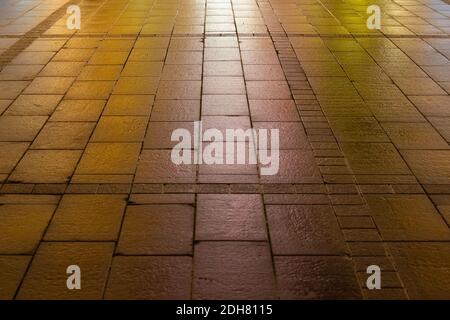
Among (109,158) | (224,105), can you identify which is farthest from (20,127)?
(224,105)

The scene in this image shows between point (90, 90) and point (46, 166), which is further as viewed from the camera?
point (90, 90)

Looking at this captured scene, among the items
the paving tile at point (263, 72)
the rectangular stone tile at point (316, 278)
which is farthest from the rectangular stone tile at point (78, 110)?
the rectangular stone tile at point (316, 278)

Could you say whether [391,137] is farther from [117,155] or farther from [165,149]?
[117,155]

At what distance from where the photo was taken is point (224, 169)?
3848 mm

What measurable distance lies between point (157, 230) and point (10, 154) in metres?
1.84

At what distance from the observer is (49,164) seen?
392cm

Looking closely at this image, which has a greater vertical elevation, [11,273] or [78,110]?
[78,110]

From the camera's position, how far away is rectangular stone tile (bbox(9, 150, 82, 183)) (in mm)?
3717

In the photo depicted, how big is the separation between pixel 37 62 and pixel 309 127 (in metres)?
4.06

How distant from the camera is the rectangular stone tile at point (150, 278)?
259 centimetres

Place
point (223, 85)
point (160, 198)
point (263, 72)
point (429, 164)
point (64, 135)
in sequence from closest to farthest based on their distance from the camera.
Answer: point (160, 198) → point (429, 164) → point (64, 135) → point (223, 85) → point (263, 72)

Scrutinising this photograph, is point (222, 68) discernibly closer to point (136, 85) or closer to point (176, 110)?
point (136, 85)

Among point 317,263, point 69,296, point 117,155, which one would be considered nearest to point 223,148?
point 117,155

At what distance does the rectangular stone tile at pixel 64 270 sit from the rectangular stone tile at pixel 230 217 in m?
0.66
